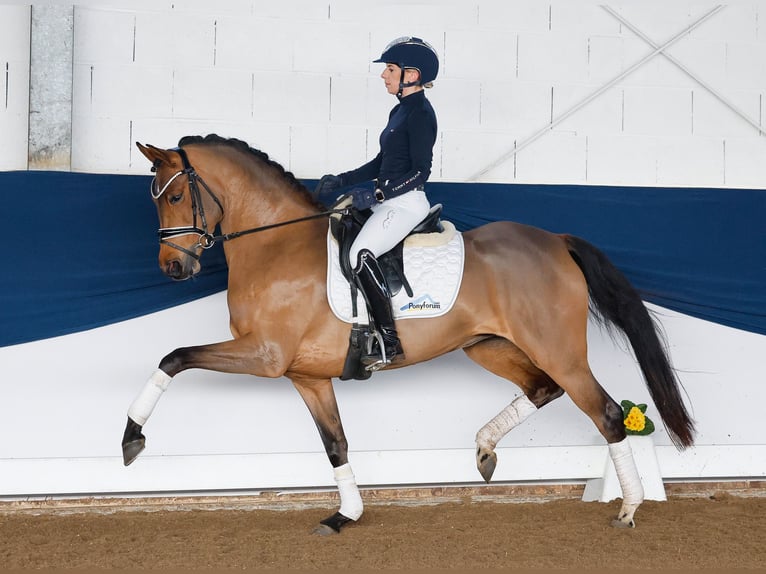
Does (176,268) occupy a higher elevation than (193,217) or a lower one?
lower

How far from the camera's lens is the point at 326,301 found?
436 centimetres

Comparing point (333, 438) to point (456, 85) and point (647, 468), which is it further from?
point (456, 85)

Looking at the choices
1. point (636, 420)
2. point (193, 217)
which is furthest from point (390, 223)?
point (636, 420)

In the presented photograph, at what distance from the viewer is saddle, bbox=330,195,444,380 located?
4367 mm

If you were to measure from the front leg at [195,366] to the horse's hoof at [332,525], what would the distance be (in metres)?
0.88

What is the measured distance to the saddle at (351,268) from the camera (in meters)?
4.37

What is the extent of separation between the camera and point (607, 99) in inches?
247

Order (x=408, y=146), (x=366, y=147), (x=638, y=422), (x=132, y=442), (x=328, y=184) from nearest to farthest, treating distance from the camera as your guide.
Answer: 1. (x=132, y=442)
2. (x=408, y=146)
3. (x=328, y=184)
4. (x=638, y=422)
5. (x=366, y=147)

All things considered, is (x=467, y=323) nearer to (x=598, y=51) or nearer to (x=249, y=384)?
(x=249, y=384)

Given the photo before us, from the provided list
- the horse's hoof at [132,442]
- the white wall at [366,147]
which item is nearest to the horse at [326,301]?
the horse's hoof at [132,442]

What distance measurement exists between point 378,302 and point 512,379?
3.92ft

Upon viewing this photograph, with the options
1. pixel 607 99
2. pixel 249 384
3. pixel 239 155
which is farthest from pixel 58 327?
pixel 607 99

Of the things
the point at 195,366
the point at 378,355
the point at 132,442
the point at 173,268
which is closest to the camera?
→ the point at 132,442

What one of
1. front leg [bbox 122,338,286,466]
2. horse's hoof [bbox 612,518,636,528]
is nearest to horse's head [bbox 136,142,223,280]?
front leg [bbox 122,338,286,466]
